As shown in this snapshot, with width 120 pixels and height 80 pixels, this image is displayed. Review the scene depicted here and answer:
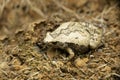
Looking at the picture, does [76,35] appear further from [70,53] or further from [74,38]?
[70,53]

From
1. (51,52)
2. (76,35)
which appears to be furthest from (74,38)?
(51,52)

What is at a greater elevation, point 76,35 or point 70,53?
point 76,35

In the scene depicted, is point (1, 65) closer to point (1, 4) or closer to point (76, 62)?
point (76, 62)

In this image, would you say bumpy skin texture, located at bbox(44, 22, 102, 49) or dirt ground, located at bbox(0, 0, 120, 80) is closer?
dirt ground, located at bbox(0, 0, 120, 80)

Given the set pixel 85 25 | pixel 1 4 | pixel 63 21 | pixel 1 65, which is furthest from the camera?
pixel 1 4

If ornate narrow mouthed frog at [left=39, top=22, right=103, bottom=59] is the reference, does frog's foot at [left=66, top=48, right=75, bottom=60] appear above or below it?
below

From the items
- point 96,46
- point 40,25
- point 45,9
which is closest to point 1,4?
point 45,9
